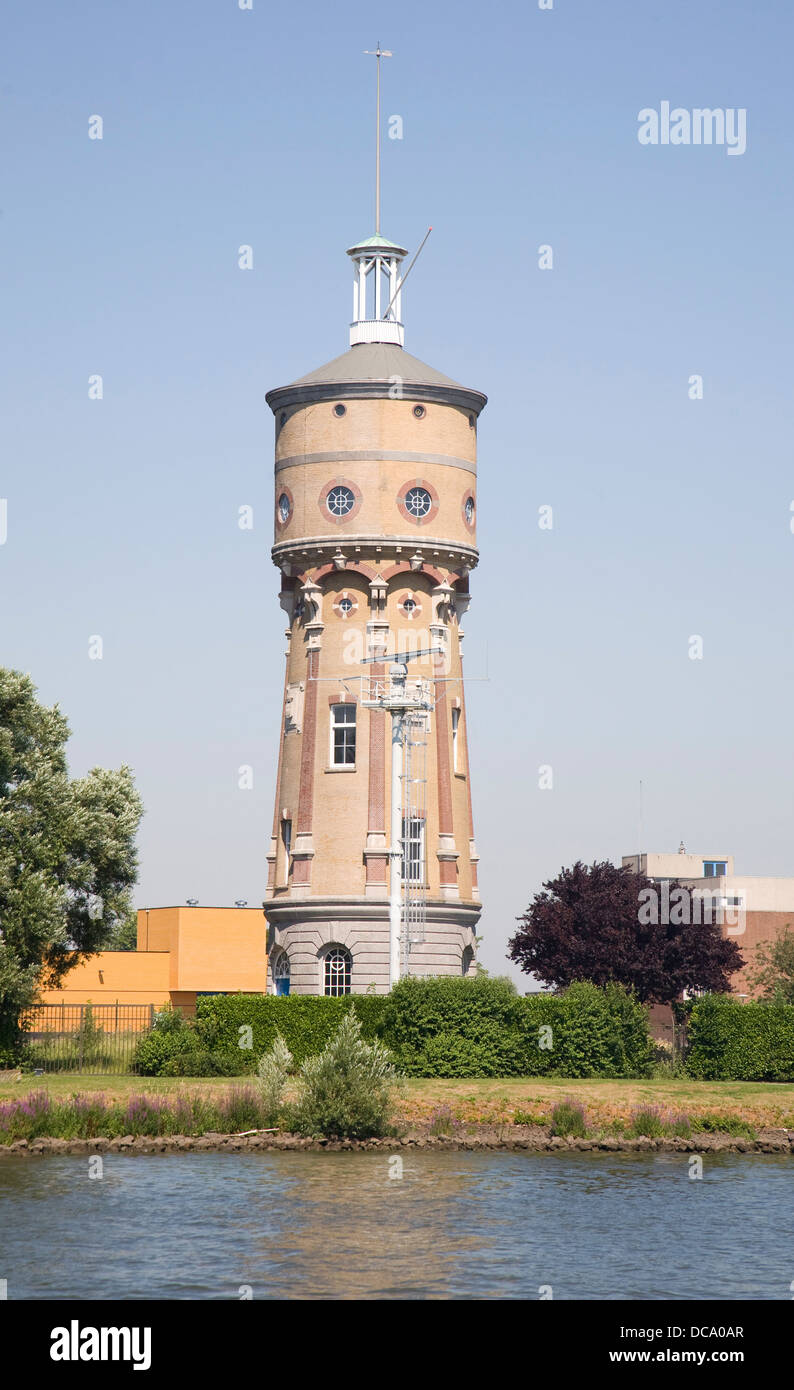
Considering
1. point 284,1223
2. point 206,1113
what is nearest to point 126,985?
point 206,1113

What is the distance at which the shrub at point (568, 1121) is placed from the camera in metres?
53.5

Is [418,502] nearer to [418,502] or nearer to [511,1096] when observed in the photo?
[418,502]

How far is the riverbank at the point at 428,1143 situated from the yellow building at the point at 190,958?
52738 millimetres

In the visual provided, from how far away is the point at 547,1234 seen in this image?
39.0m

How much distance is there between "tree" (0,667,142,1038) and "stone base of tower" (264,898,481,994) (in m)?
14.8

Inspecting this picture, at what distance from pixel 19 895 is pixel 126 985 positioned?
48.8 meters

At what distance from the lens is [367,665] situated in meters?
75.8

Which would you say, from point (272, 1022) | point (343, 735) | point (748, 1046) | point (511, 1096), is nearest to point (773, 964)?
point (343, 735)

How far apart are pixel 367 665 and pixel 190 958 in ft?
130

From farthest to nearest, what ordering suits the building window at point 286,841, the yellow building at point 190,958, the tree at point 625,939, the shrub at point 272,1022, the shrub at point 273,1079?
the yellow building at point 190,958 < the tree at point 625,939 < the building window at point 286,841 < the shrub at point 272,1022 < the shrub at point 273,1079

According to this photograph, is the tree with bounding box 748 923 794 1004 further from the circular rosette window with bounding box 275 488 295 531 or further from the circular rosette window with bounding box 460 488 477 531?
the circular rosette window with bounding box 275 488 295 531

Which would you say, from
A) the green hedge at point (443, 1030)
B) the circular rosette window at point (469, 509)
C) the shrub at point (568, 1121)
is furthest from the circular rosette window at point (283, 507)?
the shrub at point (568, 1121)

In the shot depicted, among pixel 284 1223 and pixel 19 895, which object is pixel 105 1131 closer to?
pixel 19 895

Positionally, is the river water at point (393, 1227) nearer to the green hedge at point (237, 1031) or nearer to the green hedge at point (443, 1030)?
the green hedge at point (237, 1031)
